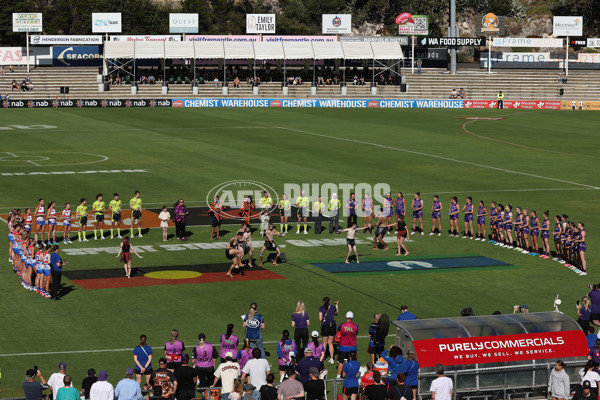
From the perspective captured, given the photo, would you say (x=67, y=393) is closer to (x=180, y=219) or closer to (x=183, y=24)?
(x=180, y=219)

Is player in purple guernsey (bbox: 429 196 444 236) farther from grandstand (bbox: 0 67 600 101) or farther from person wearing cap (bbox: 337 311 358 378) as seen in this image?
grandstand (bbox: 0 67 600 101)

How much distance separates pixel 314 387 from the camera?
18.4 m

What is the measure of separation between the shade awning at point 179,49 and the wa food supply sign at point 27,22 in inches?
703

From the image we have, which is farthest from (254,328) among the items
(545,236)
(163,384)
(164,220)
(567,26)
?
(567,26)

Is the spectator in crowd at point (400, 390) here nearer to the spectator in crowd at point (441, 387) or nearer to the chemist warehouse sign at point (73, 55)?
the spectator in crowd at point (441, 387)

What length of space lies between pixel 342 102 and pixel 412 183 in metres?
48.2

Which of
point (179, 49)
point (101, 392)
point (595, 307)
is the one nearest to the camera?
point (101, 392)

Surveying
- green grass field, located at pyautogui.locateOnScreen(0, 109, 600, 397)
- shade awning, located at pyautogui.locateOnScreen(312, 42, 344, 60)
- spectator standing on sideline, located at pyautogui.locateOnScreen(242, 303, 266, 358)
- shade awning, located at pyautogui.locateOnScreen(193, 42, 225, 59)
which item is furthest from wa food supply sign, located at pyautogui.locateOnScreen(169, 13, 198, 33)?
spectator standing on sideline, located at pyautogui.locateOnScreen(242, 303, 266, 358)

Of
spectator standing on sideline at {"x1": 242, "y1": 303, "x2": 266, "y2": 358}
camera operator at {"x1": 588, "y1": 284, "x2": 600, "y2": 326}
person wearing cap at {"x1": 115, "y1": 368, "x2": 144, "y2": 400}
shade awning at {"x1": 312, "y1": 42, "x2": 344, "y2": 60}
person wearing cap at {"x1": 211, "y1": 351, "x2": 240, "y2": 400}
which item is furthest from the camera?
shade awning at {"x1": 312, "y1": 42, "x2": 344, "y2": 60}

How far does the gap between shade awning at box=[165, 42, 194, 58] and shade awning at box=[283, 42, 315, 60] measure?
10.4 m

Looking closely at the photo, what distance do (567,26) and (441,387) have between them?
108423mm

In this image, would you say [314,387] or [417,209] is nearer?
[314,387]

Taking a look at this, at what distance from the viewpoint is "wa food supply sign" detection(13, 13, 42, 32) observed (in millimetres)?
111875

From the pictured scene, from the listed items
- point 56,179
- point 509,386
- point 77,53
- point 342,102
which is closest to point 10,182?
point 56,179
